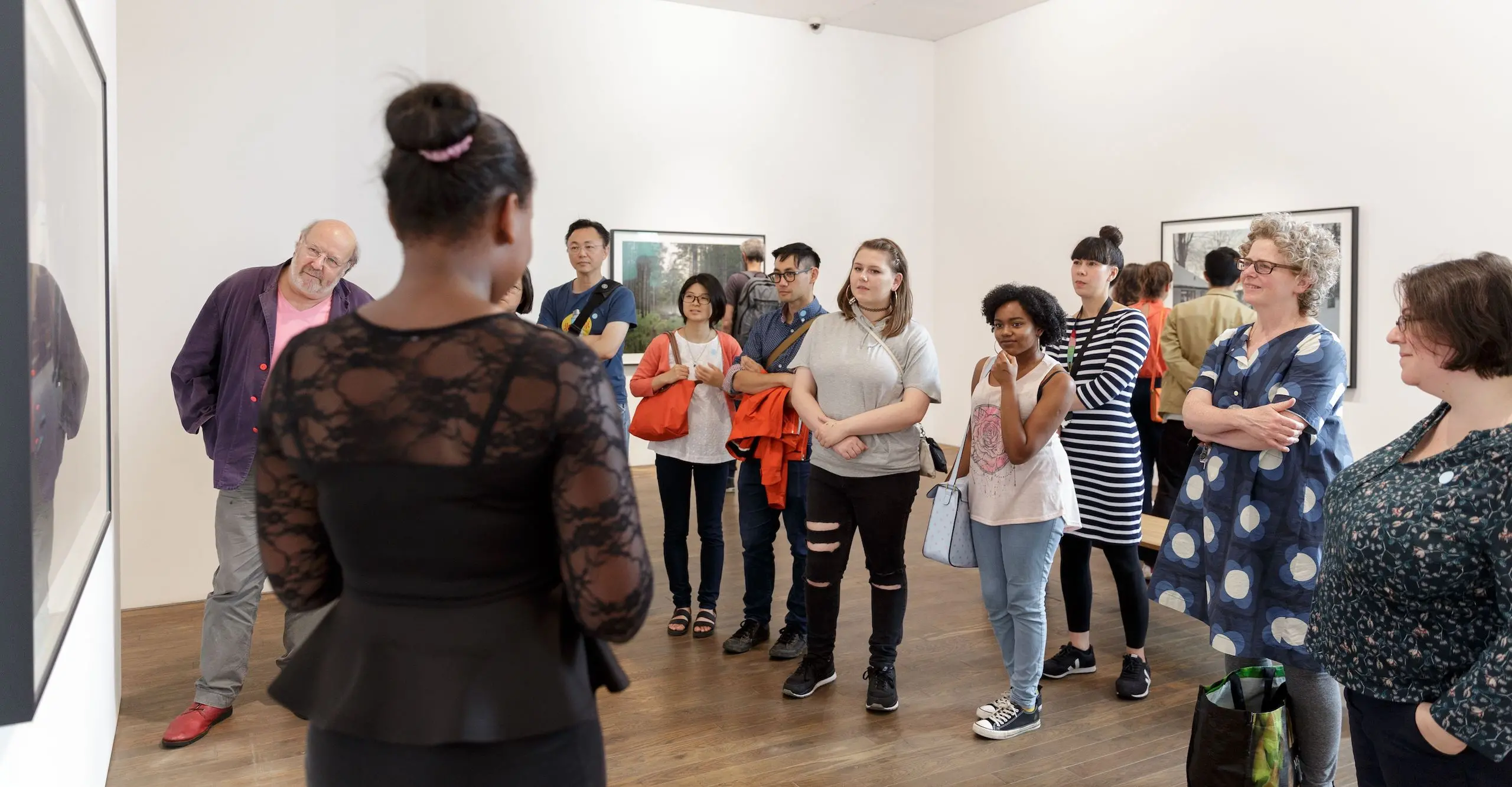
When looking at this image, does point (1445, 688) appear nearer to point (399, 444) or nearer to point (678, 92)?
point (399, 444)

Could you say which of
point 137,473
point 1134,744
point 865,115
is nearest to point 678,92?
point 865,115

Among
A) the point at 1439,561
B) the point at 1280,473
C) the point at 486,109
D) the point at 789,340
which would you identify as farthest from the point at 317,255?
the point at 486,109

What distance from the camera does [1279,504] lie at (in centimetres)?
268

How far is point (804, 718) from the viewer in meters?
3.62

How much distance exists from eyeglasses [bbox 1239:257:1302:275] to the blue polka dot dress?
0.18 metres

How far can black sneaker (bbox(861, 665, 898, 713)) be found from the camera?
3.66 meters

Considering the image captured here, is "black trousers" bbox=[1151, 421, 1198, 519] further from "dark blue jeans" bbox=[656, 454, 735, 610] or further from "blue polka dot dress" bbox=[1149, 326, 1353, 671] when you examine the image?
"blue polka dot dress" bbox=[1149, 326, 1353, 671]

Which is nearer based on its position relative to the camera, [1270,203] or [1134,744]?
[1134,744]

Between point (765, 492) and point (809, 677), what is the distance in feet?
2.63

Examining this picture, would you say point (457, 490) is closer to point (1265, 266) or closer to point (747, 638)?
point (1265, 266)

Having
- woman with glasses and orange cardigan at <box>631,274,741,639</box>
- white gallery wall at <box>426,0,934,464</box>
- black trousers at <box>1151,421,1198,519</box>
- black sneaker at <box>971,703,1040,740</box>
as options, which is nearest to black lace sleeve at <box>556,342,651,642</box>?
black sneaker at <box>971,703,1040,740</box>

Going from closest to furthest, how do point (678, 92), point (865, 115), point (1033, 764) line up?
point (1033, 764) → point (678, 92) → point (865, 115)

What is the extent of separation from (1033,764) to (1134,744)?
0.41m

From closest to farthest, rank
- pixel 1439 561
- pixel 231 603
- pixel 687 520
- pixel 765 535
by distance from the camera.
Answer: pixel 1439 561, pixel 231 603, pixel 765 535, pixel 687 520
